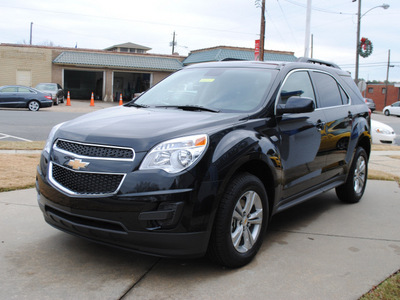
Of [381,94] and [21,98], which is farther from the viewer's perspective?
[381,94]

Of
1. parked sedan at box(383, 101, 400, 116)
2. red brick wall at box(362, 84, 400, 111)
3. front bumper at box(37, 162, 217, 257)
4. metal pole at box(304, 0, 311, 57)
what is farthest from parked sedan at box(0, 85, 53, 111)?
red brick wall at box(362, 84, 400, 111)

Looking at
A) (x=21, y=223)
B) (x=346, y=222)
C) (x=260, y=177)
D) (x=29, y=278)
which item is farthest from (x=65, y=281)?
(x=346, y=222)

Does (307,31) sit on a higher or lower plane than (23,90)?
higher

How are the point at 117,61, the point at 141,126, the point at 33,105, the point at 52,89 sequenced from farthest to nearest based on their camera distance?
the point at 117,61
the point at 52,89
the point at 33,105
the point at 141,126

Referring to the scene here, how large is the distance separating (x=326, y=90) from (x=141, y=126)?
2741mm

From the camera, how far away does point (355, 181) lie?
5957mm

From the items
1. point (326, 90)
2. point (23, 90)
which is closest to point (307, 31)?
point (23, 90)

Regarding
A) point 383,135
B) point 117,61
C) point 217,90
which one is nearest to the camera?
point 217,90

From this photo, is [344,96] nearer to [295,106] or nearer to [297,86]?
[297,86]

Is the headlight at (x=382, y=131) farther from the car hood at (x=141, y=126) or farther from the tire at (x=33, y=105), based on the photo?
the tire at (x=33, y=105)

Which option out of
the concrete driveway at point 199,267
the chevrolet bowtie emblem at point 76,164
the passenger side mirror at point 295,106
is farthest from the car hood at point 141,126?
the concrete driveway at point 199,267

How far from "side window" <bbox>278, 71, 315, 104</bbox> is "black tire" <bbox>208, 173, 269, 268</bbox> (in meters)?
1.09

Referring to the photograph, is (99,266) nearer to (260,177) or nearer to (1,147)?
(260,177)

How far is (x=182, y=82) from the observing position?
4.83 meters
